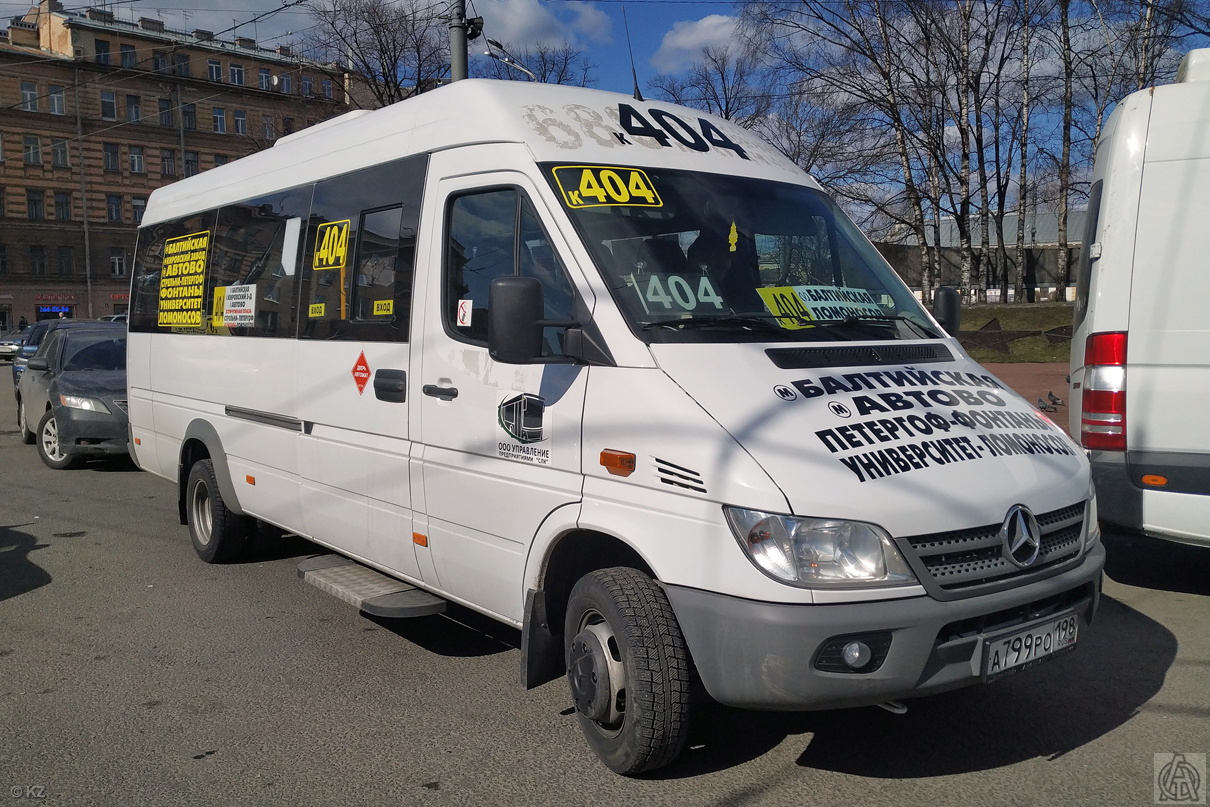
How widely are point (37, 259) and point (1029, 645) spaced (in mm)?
63872

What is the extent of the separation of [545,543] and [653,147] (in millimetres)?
1879

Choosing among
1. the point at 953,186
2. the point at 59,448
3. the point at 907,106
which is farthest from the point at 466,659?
the point at 953,186

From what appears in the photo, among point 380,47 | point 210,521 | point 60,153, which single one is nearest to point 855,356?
point 210,521

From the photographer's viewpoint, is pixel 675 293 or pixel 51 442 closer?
pixel 675 293

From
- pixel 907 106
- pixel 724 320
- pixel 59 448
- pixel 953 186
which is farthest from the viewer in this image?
pixel 953 186

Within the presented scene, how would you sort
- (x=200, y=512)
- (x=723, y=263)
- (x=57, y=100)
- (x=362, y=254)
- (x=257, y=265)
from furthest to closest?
(x=57, y=100)
(x=200, y=512)
(x=257, y=265)
(x=362, y=254)
(x=723, y=263)

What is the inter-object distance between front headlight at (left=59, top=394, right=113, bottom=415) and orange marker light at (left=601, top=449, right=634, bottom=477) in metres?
9.40

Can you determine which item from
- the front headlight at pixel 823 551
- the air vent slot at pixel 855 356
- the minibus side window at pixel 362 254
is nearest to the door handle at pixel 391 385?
the minibus side window at pixel 362 254

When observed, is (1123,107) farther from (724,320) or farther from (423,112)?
(423,112)

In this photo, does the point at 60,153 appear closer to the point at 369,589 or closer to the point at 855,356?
the point at 369,589

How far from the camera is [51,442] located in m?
11.6

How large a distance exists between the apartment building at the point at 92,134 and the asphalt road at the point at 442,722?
174ft

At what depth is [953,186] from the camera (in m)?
28.2

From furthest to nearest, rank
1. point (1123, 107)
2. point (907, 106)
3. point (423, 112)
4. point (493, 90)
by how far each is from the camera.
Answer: point (907, 106) → point (1123, 107) → point (423, 112) → point (493, 90)
